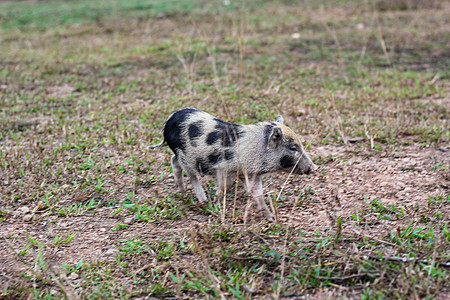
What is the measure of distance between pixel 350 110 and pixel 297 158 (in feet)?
8.36

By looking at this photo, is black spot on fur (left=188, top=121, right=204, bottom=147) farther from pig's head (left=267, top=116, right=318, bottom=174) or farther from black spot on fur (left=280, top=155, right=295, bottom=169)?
black spot on fur (left=280, top=155, right=295, bottom=169)

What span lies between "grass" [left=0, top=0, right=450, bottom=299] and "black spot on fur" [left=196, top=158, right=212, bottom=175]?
0.29m

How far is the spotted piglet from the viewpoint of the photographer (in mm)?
3955

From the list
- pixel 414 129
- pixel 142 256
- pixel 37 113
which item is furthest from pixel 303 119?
pixel 37 113

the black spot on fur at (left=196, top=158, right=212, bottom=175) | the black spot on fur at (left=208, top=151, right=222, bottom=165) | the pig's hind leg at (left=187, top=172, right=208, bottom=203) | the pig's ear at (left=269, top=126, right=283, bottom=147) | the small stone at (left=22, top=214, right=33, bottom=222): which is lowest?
the small stone at (left=22, top=214, right=33, bottom=222)

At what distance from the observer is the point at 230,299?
3.03 metres

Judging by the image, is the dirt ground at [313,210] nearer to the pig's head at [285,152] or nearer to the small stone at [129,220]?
the small stone at [129,220]

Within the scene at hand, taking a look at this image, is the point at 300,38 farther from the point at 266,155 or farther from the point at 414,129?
the point at 266,155

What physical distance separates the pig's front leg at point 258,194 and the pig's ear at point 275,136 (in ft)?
1.09

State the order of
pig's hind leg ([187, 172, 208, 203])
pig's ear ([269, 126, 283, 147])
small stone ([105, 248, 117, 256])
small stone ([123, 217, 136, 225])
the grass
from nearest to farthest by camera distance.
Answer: the grass < small stone ([105, 248, 117, 256]) < pig's ear ([269, 126, 283, 147]) < small stone ([123, 217, 136, 225]) < pig's hind leg ([187, 172, 208, 203])

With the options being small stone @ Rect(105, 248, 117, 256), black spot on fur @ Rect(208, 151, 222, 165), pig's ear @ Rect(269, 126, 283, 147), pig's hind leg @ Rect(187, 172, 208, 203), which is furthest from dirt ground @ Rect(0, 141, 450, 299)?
black spot on fur @ Rect(208, 151, 222, 165)

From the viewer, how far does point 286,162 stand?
13.3 feet

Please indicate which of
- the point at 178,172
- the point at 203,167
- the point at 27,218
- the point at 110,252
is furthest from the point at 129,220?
the point at 27,218

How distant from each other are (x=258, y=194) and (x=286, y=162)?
378mm
